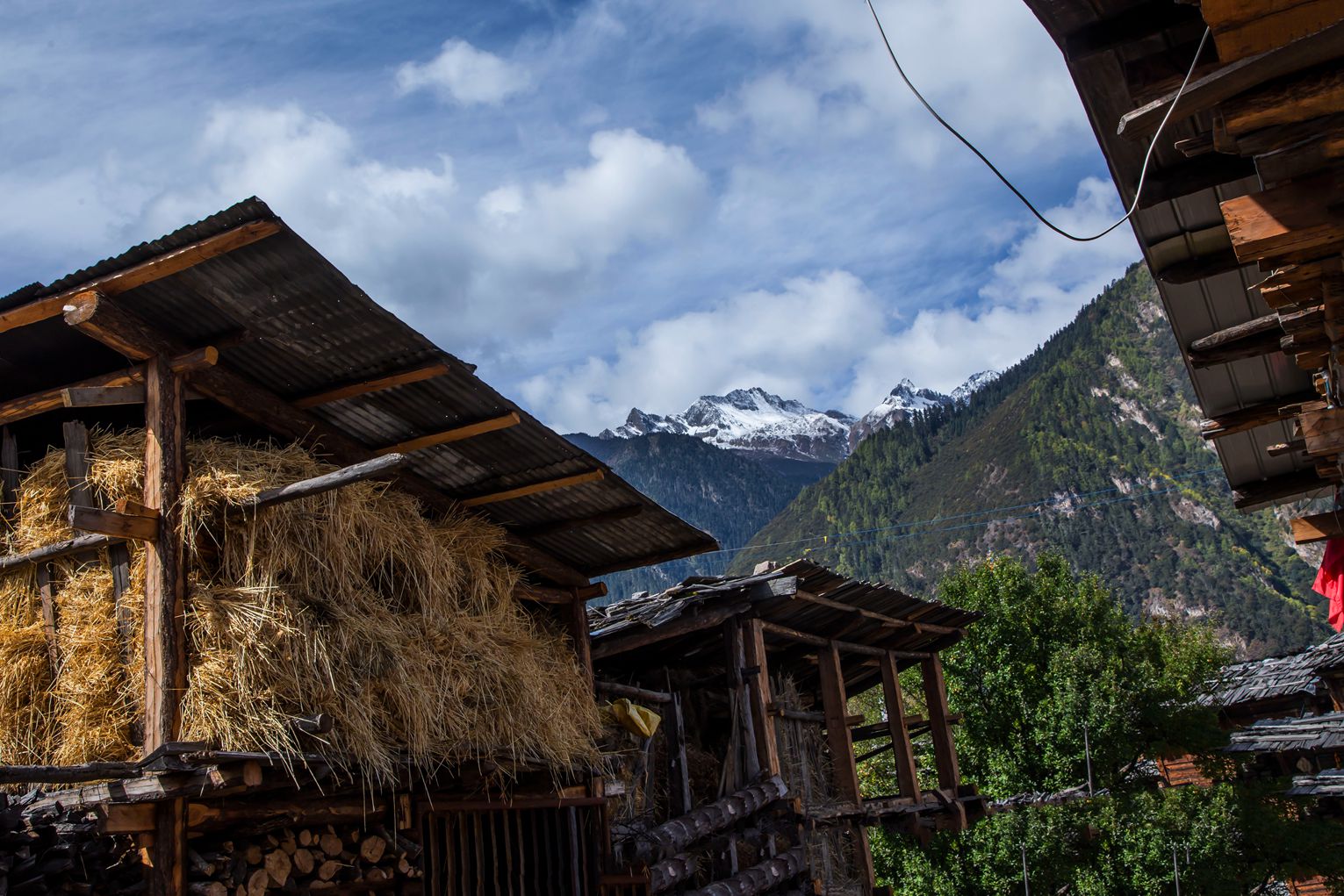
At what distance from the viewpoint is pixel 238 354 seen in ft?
22.9

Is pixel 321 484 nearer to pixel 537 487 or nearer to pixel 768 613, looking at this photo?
pixel 537 487

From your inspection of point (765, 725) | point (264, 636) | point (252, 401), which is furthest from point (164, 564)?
point (765, 725)

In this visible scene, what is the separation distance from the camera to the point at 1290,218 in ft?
12.3

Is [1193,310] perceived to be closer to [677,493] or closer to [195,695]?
[195,695]

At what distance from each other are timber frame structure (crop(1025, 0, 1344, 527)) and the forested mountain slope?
5693 centimetres

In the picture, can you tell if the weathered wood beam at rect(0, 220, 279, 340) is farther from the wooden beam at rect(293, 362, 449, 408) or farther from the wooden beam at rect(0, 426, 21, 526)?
the wooden beam at rect(293, 362, 449, 408)

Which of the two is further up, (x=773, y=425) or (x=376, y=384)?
(x=773, y=425)

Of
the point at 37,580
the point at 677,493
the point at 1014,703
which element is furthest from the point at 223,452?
the point at 677,493

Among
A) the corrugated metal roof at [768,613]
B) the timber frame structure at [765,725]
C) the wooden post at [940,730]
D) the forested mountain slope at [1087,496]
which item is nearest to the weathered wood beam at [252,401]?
the corrugated metal roof at [768,613]

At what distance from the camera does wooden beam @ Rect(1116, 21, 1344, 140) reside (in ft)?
11.0

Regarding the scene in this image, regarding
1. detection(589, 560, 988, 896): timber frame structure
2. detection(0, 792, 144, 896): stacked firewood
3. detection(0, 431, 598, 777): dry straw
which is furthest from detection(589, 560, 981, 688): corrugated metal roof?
detection(0, 792, 144, 896): stacked firewood

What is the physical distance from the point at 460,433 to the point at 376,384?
0.83 metres

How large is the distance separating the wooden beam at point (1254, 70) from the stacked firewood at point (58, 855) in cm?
556

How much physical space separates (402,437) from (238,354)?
1450 millimetres
